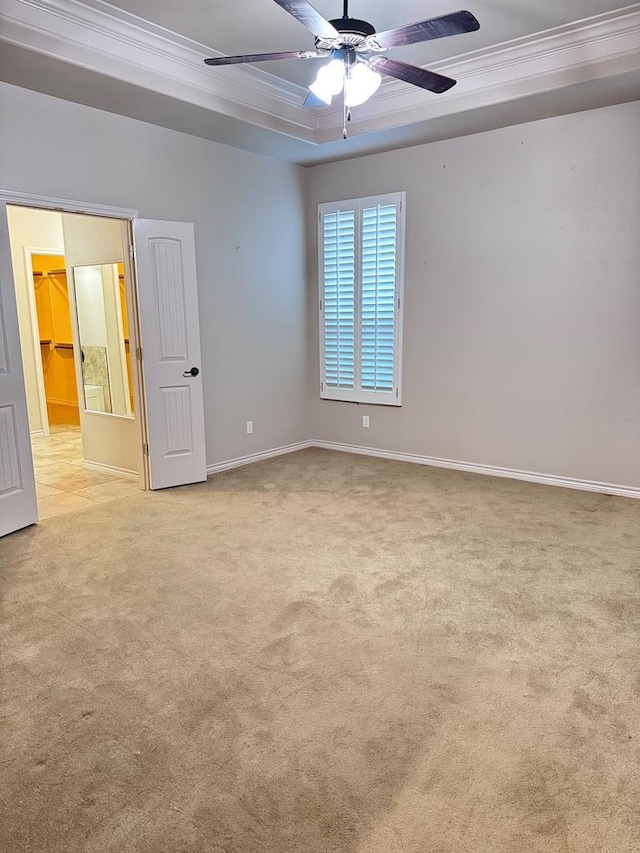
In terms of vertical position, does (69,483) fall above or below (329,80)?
below

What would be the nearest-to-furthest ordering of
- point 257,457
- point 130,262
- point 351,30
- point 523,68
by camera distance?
point 351,30, point 523,68, point 130,262, point 257,457

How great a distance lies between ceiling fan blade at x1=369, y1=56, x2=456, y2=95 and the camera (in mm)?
2916

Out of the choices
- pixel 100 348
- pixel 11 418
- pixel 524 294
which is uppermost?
pixel 524 294

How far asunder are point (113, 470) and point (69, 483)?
414mm

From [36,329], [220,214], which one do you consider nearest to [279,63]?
[220,214]

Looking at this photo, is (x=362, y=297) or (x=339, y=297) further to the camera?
(x=339, y=297)

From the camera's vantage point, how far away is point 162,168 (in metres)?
4.81

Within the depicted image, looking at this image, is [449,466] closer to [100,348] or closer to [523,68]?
[523,68]

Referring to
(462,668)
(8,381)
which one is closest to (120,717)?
(462,668)

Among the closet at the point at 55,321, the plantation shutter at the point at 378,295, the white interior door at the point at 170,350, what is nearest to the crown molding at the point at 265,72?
the plantation shutter at the point at 378,295

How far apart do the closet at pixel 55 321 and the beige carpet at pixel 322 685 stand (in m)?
5.43

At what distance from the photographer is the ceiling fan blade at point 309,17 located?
7.75ft

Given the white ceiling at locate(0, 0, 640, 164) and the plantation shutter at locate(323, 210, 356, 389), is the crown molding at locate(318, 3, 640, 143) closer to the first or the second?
the white ceiling at locate(0, 0, 640, 164)

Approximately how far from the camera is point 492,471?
5375 mm
